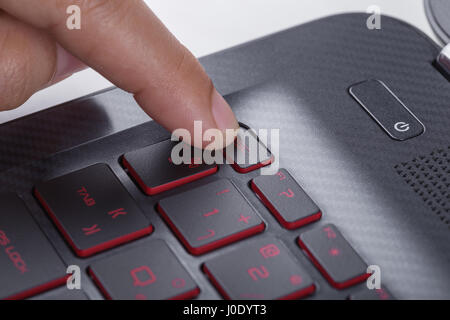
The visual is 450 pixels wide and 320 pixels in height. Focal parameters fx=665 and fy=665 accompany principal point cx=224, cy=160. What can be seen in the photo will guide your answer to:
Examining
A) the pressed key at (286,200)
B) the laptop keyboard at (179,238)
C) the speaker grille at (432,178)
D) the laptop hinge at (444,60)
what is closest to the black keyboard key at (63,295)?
the laptop keyboard at (179,238)

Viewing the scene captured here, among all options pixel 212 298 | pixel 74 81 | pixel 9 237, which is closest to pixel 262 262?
pixel 212 298

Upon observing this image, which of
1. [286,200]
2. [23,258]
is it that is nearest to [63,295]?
[23,258]

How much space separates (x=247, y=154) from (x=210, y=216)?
64 millimetres

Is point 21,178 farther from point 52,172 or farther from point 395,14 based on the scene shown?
point 395,14

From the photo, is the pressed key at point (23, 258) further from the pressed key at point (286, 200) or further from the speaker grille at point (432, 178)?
the speaker grille at point (432, 178)

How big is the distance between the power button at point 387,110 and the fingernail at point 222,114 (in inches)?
4.2

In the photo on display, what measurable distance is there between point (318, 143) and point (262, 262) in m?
0.12

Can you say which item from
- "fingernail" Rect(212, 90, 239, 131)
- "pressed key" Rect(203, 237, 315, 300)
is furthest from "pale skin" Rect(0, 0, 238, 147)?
"pressed key" Rect(203, 237, 315, 300)

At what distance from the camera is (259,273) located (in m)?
0.40

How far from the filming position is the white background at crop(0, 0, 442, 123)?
2.08ft

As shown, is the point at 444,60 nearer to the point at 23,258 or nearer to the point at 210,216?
the point at 210,216
